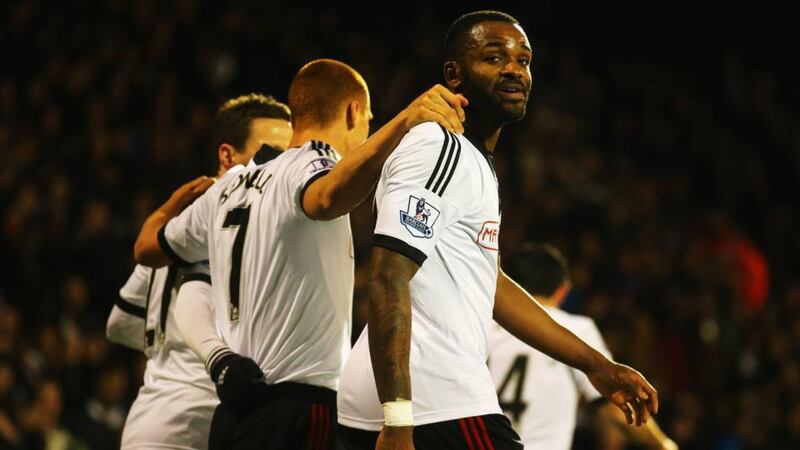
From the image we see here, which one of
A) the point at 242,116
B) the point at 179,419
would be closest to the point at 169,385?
the point at 179,419

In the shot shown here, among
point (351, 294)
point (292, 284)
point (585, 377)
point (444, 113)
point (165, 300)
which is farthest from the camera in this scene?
point (585, 377)

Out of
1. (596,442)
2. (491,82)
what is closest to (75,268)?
(596,442)

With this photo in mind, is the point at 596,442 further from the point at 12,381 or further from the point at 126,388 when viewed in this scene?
the point at 12,381

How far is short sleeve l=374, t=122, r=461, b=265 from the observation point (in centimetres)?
339

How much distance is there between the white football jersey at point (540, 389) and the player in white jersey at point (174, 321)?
1511 mm

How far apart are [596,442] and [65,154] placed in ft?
18.0

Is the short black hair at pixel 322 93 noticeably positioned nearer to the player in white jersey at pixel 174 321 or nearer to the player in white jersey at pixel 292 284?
the player in white jersey at pixel 292 284

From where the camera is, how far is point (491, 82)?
3.79m

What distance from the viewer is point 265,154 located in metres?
4.89

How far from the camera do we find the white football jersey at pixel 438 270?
11.3 feet

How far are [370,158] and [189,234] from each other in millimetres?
1188

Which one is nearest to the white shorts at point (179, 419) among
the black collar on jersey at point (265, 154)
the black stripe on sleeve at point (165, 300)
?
the black stripe on sleeve at point (165, 300)

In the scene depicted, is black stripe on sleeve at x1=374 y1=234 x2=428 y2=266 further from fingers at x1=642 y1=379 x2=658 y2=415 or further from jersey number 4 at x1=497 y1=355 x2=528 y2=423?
jersey number 4 at x1=497 y1=355 x2=528 y2=423

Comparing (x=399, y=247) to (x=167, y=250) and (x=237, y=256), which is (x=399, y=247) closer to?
(x=237, y=256)
